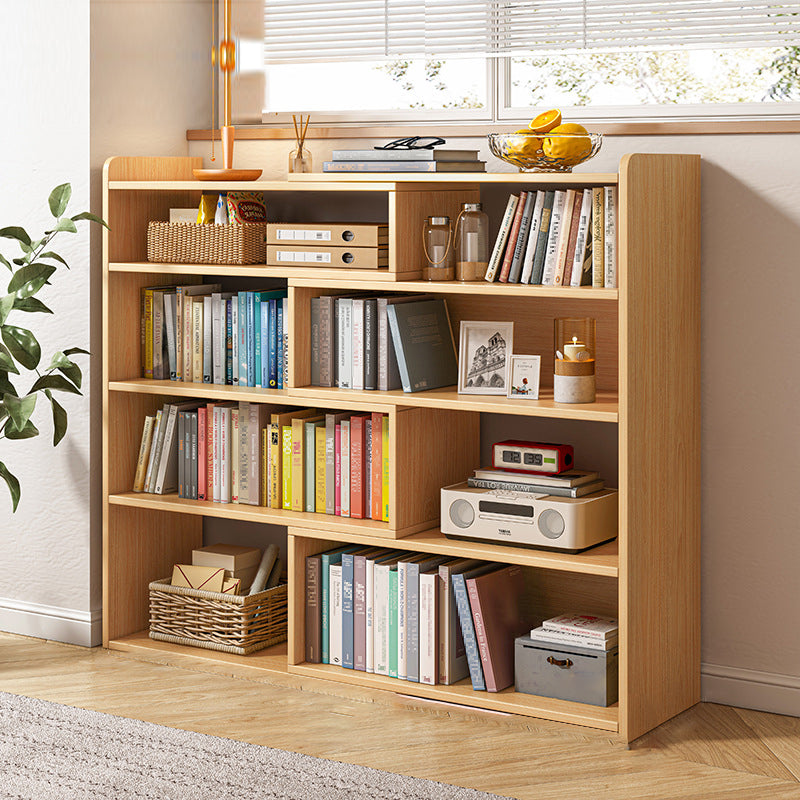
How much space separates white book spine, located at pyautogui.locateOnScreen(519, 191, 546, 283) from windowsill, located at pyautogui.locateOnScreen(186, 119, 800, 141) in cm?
33

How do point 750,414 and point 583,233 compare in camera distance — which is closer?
point 583,233

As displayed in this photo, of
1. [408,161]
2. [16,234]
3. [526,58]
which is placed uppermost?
[526,58]

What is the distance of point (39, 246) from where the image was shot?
3189 millimetres

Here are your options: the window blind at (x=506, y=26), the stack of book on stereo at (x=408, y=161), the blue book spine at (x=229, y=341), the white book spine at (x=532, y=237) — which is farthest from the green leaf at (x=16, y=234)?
the white book spine at (x=532, y=237)

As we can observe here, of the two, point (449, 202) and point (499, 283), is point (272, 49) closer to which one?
point (449, 202)

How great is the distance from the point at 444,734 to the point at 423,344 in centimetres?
90

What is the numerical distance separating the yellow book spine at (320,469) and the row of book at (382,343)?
13 centimetres

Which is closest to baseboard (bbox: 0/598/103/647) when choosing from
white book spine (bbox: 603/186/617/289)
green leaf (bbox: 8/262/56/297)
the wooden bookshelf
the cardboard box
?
the wooden bookshelf

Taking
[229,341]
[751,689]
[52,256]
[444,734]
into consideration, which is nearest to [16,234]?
[52,256]

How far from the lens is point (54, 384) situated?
126 inches

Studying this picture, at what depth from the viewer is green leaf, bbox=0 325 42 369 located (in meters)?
3.16

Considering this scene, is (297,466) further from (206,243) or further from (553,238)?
(553,238)

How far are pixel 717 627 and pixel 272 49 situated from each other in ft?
6.35

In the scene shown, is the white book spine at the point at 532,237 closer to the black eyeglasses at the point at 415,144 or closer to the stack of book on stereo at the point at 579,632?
the black eyeglasses at the point at 415,144
